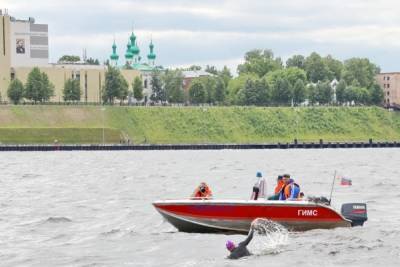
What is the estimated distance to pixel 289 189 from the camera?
1714 inches

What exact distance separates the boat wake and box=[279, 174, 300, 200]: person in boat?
4.57ft

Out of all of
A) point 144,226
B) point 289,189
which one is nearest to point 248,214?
point 289,189

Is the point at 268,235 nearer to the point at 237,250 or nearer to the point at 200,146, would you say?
the point at 237,250

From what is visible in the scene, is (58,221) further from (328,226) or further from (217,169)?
(217,169)

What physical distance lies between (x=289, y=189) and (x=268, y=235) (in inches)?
81.8

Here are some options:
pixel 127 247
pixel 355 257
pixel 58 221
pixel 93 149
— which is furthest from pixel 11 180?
pixel 93 149

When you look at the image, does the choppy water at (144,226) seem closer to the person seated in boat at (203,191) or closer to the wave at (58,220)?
the wave at (58,220)

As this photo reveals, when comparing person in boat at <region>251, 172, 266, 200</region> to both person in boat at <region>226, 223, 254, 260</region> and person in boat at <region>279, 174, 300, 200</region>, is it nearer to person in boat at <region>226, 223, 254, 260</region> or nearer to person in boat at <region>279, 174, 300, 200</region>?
person in boat at <region>279, 174, 300, 200</region>

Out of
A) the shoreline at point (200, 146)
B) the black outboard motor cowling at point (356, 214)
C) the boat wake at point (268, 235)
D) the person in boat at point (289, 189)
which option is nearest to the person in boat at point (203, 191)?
the boat wake at point (268, 235)

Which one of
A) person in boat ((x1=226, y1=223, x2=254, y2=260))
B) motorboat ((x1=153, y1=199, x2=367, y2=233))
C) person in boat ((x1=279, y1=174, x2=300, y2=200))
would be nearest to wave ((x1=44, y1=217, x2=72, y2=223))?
motorboat ((x1=153, y1=199, x2=367, y2=233))

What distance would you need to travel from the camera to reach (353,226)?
44.2m

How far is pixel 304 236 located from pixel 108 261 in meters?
8.04

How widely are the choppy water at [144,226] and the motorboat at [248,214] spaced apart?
1.42 feet

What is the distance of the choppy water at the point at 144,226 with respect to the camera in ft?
130
